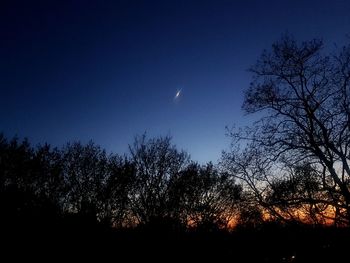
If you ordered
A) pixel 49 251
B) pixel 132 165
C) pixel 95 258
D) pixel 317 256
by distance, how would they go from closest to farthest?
pixel 49 251, pixel 95 258, pixel 317 256, pixel 132 165

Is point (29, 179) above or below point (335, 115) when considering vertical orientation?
above

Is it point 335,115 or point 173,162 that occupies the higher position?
point 173,162

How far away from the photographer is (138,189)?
31344 mm

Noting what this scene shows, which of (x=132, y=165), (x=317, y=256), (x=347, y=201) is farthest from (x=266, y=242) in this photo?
(x=347, y=201)

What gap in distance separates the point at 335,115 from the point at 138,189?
69.7ft

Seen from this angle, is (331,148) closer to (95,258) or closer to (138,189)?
(95,258)

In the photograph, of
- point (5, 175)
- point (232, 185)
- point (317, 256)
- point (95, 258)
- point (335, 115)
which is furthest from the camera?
point (232, 185)

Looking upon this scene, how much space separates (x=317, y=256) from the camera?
27.7 m

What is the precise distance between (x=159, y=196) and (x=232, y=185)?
966cm

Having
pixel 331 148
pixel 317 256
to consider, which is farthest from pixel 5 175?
pixel 317 256

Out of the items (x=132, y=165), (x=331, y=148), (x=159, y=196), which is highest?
(x=132, y=165)

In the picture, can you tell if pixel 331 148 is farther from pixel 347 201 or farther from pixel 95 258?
pixel 95 258

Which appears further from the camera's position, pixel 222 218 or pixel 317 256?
pixel 222 218

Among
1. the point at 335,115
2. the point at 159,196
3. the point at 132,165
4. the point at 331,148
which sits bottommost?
the point at 331,148
